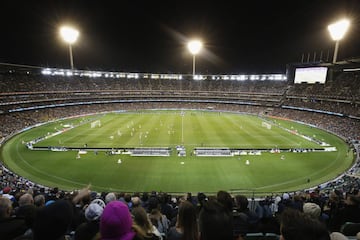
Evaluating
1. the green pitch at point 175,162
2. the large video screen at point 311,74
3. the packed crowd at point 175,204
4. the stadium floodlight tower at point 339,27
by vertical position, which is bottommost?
the green pitch at point 175,162

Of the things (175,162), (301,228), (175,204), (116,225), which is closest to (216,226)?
(301,228)

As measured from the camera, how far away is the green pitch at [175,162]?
24.3 metres

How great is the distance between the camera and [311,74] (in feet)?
213

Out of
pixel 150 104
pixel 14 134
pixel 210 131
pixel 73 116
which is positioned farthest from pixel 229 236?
pixel 150 104

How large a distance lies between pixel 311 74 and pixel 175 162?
54.2 meters

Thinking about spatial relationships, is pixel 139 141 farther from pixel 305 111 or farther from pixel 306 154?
pixel 305 111

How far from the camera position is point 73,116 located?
216 ft

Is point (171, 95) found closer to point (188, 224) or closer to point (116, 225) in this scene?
point (188, 224)

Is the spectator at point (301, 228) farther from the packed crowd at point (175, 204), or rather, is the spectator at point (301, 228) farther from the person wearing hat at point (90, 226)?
the person wearing hat at point (90, 226)

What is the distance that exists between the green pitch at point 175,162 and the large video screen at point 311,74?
20.4 m

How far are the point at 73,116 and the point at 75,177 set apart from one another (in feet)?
148

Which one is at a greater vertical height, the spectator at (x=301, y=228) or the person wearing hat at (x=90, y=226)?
the spectator at (x=301, y=228)

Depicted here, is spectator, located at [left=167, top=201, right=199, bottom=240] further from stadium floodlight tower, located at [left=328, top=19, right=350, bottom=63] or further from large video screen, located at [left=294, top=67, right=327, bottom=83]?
→ large video screen, located at [left=294, top=67, right=327, bottom=83]

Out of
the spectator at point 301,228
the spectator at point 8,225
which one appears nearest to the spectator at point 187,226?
the spectator at point 301,228
